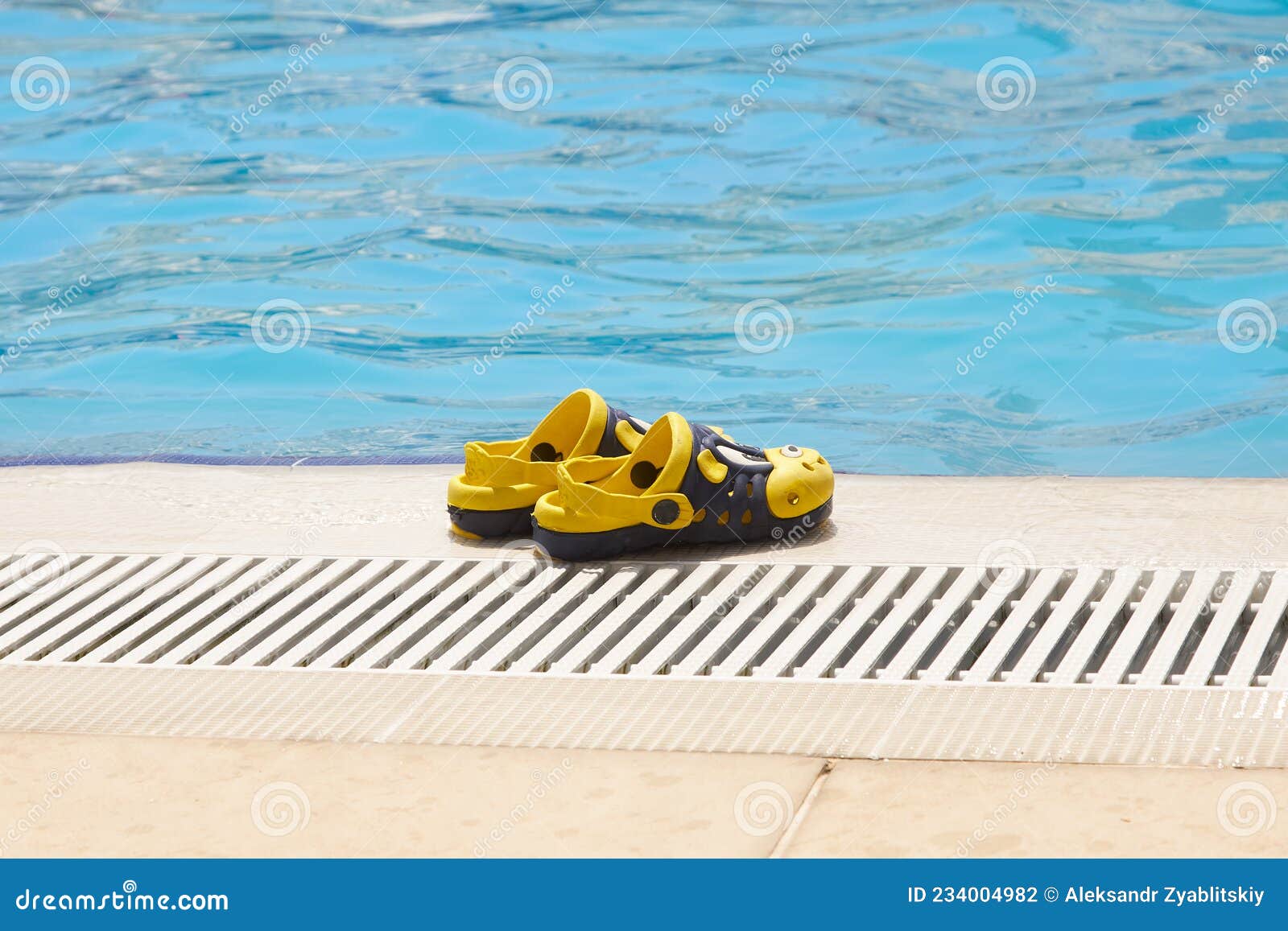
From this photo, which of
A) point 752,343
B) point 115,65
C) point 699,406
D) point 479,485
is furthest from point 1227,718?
point 115,65

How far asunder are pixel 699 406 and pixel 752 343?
88cm

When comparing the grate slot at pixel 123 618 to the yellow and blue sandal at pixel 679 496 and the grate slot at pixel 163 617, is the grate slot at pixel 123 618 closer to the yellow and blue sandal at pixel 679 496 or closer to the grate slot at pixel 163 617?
the grate slot at pixel 163 617

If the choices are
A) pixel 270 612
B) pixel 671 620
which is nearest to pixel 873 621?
pixel 671 620

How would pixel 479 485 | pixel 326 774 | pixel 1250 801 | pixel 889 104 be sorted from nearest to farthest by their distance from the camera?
pixel 1250 801, pixel 326 774, pixel 479 485, pixel 889 104

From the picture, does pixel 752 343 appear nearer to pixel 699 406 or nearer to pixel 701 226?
pixel 699 406

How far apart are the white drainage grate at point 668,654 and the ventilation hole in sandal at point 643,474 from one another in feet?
1.04

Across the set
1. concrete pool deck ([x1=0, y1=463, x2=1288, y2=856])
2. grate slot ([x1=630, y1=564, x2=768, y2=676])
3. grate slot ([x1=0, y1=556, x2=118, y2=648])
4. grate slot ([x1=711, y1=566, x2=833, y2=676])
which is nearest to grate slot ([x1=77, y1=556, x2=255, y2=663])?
grate slot ([x1=0, y1=556, x2=118, y2=648])

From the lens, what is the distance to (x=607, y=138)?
33.3ft

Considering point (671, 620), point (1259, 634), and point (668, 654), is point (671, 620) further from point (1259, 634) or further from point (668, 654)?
point (1259, 634)

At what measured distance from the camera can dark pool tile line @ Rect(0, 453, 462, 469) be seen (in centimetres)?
556

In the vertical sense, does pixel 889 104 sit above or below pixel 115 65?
below

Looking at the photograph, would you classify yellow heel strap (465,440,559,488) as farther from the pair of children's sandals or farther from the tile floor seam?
the tile floor seam

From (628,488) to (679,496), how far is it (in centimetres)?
19

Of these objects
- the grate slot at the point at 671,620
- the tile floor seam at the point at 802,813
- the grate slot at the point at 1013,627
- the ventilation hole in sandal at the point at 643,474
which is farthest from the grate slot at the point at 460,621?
the grate slot at the point at 1013,627
